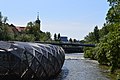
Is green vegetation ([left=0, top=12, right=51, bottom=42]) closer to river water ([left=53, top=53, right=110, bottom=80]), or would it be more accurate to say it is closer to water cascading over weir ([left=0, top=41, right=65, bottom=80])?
river water ([left=53, top=53, right=110, bottom=80])

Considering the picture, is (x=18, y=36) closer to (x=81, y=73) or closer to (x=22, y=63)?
(x=81, y=73)

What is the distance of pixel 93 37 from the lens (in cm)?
18538

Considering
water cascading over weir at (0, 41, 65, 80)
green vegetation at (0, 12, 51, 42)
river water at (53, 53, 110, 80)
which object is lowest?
river water at (53, 53, 110, 80)

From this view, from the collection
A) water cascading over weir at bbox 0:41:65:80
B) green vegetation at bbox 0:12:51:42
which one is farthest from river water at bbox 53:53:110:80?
green vegetation at bbox 0:12:51:42

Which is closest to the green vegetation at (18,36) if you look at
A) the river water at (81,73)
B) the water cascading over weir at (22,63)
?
the river water at (81,73)

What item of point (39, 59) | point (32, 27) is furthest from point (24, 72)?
point (32, 27)

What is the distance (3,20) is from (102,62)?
203 feet

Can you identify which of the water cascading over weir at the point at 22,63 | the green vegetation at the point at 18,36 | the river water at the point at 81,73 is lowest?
the river water at the point at 81,73

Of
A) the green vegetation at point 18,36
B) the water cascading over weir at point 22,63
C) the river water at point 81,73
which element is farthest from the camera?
the green vegetation at point 18,36

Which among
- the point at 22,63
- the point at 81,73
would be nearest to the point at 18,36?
the point at 81,73

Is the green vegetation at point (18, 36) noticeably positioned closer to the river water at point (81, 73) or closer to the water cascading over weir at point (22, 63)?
the river water at point (81, 73)

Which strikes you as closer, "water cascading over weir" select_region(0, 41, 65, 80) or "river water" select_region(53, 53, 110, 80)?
"water cascading over weir" select_region(0, 41, 65, 80)

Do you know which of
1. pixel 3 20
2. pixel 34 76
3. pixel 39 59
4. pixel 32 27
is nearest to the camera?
pixel 34 76

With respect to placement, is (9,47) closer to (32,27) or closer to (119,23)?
(119,23)
